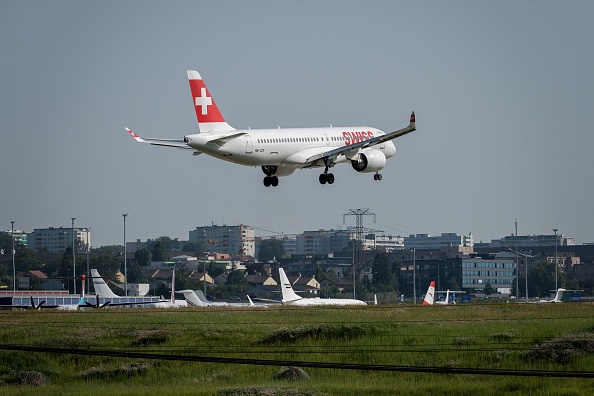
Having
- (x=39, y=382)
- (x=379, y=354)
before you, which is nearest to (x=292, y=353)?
(x=379, y=354)

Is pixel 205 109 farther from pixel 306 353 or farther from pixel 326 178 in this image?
pixel 306 353

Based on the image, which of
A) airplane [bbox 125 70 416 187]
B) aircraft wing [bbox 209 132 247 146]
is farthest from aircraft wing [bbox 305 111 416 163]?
aircraft wing [bbox 209 132 247 146]

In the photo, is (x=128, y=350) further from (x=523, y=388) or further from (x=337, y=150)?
(x=337, y=150)

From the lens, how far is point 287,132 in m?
90.8

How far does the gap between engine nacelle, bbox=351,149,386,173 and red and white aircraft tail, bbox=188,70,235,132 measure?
35.0 feet

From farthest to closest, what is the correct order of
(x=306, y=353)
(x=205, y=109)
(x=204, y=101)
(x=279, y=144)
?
(x=279, y=144) → (x=204, y=101) → (x=205, y=109) → (x=306, y=353)

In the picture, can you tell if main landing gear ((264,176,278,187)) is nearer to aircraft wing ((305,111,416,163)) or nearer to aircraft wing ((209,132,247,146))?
aircraft wing ((305,111,416,163))

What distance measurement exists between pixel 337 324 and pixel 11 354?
18.2m

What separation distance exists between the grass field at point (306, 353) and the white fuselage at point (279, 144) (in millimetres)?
14692

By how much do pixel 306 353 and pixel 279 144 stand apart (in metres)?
32.5

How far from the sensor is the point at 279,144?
89.7 meters

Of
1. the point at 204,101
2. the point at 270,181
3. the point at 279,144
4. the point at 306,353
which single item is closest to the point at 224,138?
the point at 204,101

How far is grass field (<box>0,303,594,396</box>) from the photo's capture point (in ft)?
164

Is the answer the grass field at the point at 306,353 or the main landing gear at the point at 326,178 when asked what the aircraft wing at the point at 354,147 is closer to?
the main landing gear at the point at 326,178
